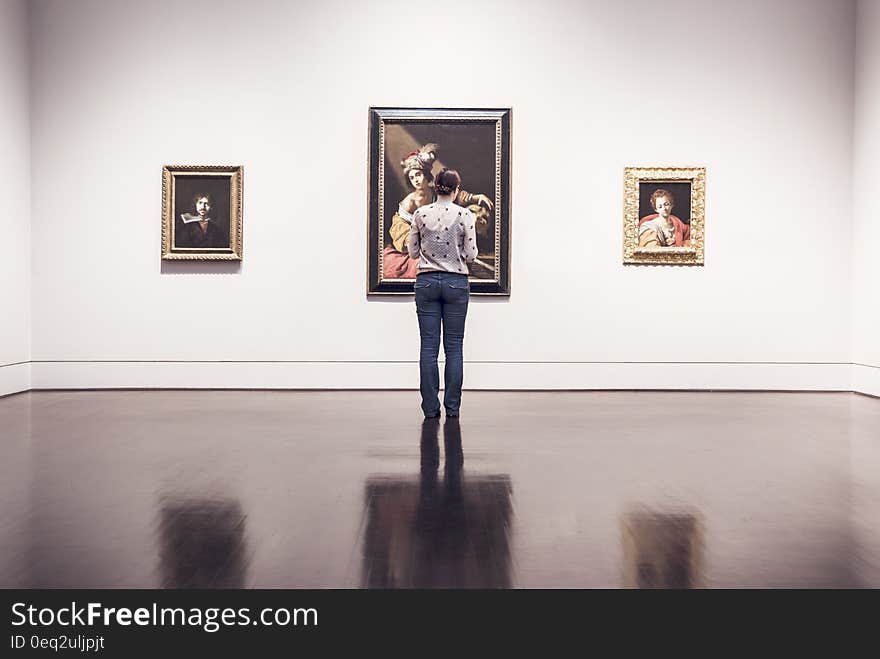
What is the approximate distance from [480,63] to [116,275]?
671 cm

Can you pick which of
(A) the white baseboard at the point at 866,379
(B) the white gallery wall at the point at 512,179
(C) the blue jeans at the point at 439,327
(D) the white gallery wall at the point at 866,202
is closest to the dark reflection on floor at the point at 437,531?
(C) the blue jeans at the point at 439,327

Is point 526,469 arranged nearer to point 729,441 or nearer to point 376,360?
point 729,441

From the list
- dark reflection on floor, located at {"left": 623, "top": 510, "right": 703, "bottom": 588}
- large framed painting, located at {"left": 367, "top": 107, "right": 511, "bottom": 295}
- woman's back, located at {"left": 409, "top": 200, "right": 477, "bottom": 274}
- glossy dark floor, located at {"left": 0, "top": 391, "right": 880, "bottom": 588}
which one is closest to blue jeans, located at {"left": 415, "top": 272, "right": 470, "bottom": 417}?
woman's back, located at {"left": 409, "top": 200, "right": 477, "bottom": 274}

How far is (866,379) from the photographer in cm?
1380

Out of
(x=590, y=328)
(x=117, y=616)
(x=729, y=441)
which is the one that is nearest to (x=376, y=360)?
(x=590, y=328)

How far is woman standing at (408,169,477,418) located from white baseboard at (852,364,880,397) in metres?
7.20

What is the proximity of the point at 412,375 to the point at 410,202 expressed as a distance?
2753 mm

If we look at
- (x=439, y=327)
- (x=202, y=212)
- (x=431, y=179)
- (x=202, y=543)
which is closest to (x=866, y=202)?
(x=431, y=179)

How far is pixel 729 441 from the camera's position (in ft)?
28.8

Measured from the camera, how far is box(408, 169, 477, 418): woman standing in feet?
32.9

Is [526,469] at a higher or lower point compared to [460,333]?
lower

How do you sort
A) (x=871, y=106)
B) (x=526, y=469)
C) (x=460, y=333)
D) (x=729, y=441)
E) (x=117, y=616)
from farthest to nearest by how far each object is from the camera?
(x=871, y=106)
(x=460, y=333)
(x=729, y=441)
(x=526, y=469)
(x=117, y=616)

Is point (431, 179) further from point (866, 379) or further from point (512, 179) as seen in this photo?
point (866, 379)

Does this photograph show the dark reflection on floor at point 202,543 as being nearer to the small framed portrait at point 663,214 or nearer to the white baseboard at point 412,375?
the white baseboard at point 412,375
